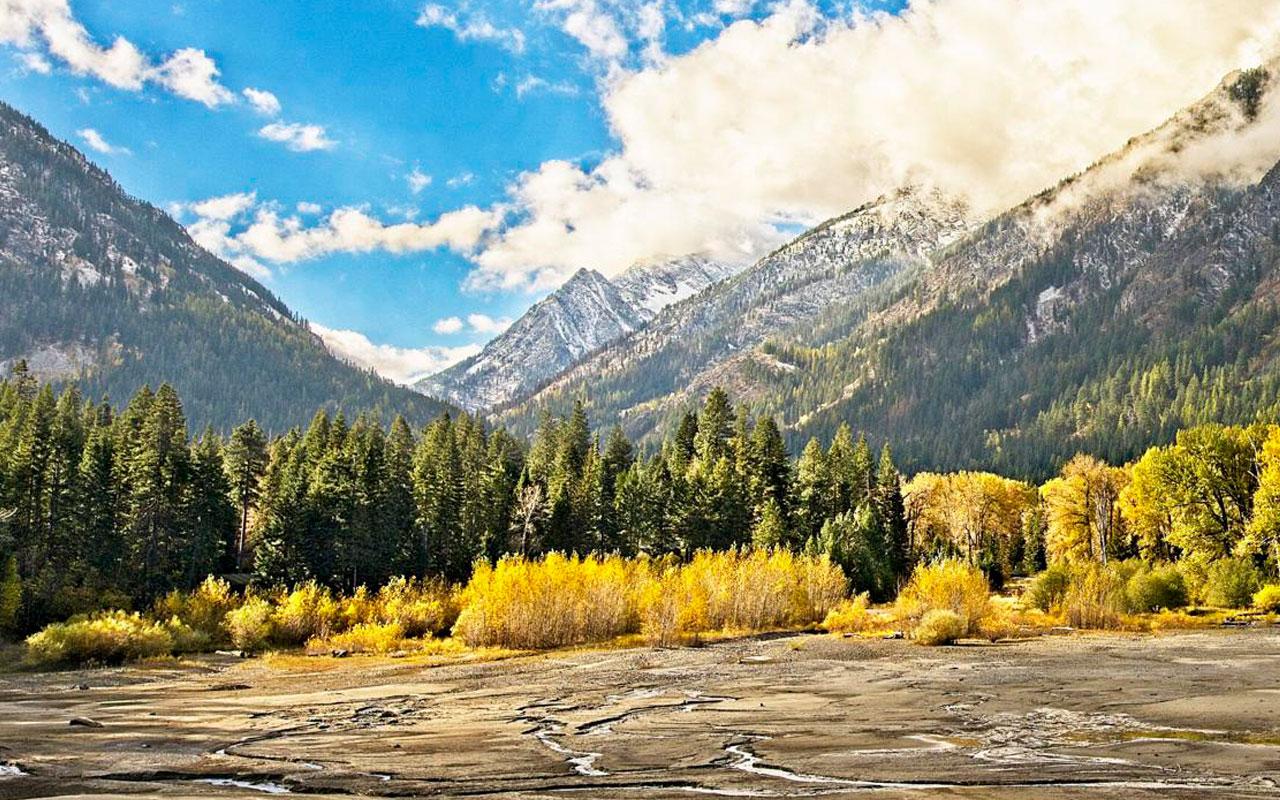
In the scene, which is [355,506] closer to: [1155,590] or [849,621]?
[849,621]

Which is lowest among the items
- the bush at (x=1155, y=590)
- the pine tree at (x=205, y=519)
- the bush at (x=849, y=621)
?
the bush at (x=849, y=621)

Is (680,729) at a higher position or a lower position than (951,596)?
lower

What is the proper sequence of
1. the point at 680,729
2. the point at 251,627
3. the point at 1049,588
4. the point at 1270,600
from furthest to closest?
the point at 1049,588 → the point at 1270,600 → the point at 251,627 → the point at 680,729

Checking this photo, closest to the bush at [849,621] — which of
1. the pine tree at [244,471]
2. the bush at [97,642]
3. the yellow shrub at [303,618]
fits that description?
the yellow shrub at [303,618]

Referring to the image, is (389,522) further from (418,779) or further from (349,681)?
(418,779)

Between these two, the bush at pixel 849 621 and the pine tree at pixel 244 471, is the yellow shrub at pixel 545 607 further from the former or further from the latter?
the pine tree at pixel 244 471

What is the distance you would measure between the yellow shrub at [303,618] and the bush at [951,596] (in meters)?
42.4

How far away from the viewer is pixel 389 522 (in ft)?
301

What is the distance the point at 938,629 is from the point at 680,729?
38.5 metres

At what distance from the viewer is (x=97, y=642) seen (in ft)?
180

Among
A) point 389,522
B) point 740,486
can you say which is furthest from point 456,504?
point 740,486

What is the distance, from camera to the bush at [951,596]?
63625 mm

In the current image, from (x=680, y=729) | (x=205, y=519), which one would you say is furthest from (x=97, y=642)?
(x=680, y=729)

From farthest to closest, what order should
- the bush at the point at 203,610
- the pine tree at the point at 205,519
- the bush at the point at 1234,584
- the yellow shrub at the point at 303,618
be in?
1. the pine tree at the point at 205,519
2. the bush at the point at 1234,584
3. the bush at the point at 203,610
4. the yellow shrub at the point at 303,618
